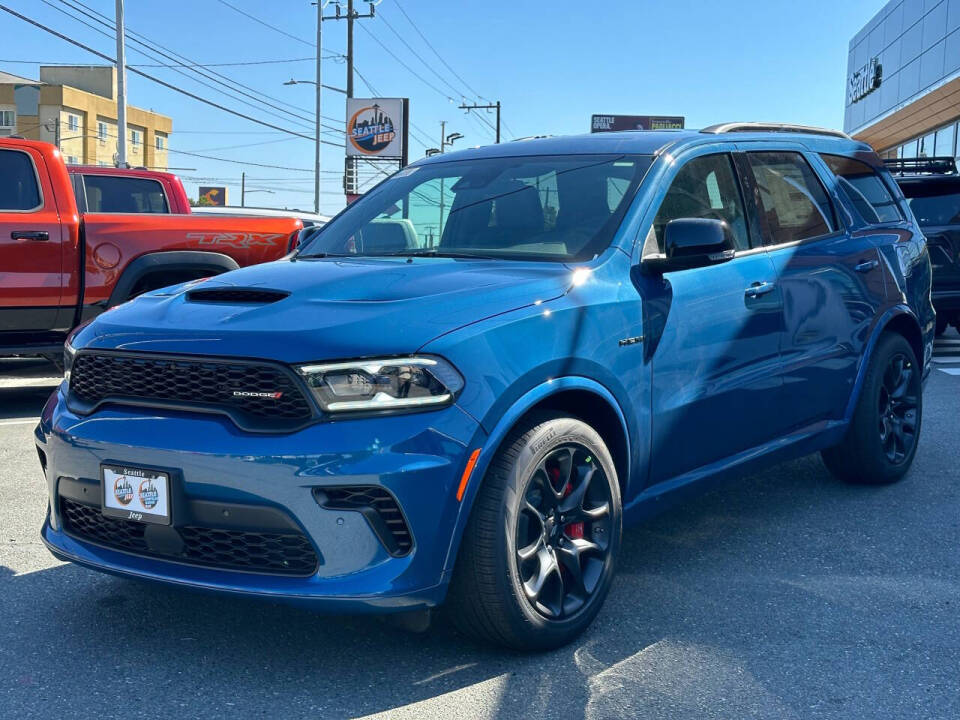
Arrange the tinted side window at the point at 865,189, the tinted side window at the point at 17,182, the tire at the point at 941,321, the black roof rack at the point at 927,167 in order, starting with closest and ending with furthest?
1. the tinted side window at the point at 865,189
2. the tinted side window at the point at 17,182
3. the black roof rack at the point at 927,167
4. the tire at the point at 941,321

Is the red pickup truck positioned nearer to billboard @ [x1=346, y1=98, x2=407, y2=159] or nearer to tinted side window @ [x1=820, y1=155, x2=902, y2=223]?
tinted side window @ [x1=820, y1=155, x2=902, y2=223]

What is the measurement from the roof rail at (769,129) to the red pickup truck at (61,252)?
4.81 meters

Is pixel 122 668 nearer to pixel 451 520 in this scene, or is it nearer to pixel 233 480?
pixel 233 480

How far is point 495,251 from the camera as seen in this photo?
166 inches

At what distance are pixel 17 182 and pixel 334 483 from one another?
253 inches

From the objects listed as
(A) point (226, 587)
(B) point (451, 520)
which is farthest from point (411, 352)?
(A) point (226, 587)

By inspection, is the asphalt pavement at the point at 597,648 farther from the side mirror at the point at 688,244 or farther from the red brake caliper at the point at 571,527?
the side mirror at the point at 688,244

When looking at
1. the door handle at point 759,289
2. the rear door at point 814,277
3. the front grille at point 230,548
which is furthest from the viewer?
the rear door at point 814,277

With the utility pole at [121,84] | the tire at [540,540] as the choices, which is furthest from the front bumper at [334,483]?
the utility pole at [121,84]

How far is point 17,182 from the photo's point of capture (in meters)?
8.34

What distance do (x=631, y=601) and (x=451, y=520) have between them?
1.19 meters

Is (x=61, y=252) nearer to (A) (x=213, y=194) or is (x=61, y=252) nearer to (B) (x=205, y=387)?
(B) (x=205, y=387)

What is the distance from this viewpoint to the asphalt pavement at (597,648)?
3.16 m

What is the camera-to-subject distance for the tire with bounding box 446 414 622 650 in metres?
3.25
